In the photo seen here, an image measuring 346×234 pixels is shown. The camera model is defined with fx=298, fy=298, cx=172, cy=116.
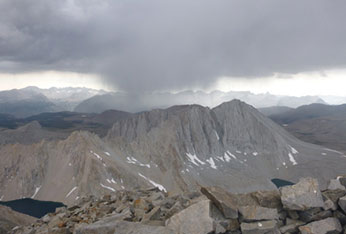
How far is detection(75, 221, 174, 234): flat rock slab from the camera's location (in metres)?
14.5

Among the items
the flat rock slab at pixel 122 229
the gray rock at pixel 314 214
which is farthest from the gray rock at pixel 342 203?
the flat rock slab at pixel 122 229

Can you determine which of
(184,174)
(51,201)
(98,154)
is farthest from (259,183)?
(51,201)

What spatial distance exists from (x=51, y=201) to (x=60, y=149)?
41642 mm

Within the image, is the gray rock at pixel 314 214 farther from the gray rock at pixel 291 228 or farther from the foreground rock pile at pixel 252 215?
the gray rock at pixel 291 228

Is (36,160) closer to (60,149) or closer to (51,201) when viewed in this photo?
(60,149)

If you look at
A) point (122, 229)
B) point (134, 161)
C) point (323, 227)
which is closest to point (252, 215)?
point (323, 227)

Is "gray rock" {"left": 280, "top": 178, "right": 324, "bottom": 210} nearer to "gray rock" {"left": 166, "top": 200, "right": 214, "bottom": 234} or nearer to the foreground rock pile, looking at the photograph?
the foreground rock pile

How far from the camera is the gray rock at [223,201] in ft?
53.4

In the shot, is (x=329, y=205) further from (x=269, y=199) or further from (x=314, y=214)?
(x=269, y=199)

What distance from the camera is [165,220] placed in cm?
1681

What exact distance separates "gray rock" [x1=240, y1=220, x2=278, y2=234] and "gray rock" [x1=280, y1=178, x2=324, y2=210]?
1.73m

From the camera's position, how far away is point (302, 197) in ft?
54.9

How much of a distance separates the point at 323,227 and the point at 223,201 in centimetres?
531

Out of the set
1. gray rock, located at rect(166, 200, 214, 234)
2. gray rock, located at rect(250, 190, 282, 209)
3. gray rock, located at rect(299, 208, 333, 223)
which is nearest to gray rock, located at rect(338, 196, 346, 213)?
gray rock, located at rect(299, 208, 333, 223)
